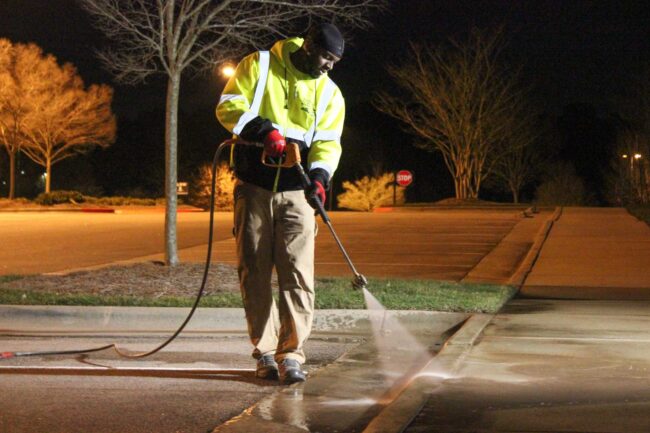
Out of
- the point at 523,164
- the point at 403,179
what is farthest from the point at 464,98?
the point at 523,164

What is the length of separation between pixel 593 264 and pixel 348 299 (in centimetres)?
725

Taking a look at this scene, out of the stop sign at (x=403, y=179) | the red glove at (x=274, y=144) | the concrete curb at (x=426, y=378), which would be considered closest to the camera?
the concrete curb at (x=426, y=378)

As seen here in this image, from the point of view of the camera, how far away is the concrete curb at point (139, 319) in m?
8.55

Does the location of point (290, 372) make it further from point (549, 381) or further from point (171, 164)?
point (171, 164)

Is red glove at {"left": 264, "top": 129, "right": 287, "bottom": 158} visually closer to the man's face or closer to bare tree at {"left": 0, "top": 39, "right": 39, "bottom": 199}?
the man's face

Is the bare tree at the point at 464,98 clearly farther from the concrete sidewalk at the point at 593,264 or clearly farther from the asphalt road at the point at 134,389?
the asphalt road at the point at 134,389

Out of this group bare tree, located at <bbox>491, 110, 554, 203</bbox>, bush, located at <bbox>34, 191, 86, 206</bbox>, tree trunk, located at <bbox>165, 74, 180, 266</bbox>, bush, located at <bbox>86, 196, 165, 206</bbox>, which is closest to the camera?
tree trunk, located at <bbox>165, 74, 180, 266</bbox>

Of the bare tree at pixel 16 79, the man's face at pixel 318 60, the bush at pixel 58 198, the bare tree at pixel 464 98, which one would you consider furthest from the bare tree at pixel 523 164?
the man's face at pixel 318 60

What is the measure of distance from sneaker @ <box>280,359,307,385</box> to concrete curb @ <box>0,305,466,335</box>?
242cm

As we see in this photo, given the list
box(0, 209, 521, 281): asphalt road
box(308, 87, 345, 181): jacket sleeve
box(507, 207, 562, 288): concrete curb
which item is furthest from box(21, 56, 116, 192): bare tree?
box(308, 87, 345, 181): jacket sleeve

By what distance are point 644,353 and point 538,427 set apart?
2.54 meters

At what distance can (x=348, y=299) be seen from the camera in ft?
31.2

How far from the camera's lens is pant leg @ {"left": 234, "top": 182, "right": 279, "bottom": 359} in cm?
613

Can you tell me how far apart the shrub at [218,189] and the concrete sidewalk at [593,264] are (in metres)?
19.1
